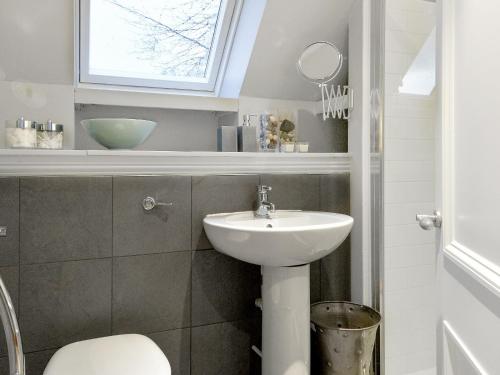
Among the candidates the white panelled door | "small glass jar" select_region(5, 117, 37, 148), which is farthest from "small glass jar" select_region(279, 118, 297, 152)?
"small glass jar" select_region(5, 117, 37, 148)

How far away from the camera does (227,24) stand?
211cm

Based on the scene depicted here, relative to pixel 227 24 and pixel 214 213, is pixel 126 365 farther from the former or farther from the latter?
pixel 227 24

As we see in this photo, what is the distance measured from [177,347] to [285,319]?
19.3 inches

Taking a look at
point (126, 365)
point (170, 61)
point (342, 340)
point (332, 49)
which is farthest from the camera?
point (170, 61)

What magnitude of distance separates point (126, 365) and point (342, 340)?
2.88 ft

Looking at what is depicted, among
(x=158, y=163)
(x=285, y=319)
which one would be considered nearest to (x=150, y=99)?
(x=158, y=163)

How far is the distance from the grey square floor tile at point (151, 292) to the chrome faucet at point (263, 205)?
35cm

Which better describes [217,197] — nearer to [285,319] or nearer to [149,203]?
[149,203]

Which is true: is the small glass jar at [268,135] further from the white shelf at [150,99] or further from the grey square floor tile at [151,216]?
the grey square floor tile at [151,216]

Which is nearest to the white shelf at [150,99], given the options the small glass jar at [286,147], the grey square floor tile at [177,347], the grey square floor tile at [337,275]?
the small glass jar at [286,147]

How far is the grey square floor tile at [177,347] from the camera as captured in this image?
171 centimetres

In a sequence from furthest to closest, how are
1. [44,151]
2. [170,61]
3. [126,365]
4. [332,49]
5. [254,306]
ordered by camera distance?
[170,61] < [332,49] < [254,306] < [44,151] < [126,365]

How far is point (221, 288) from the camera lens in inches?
71.1

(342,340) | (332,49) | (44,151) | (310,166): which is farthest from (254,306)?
Result: (332,49)
